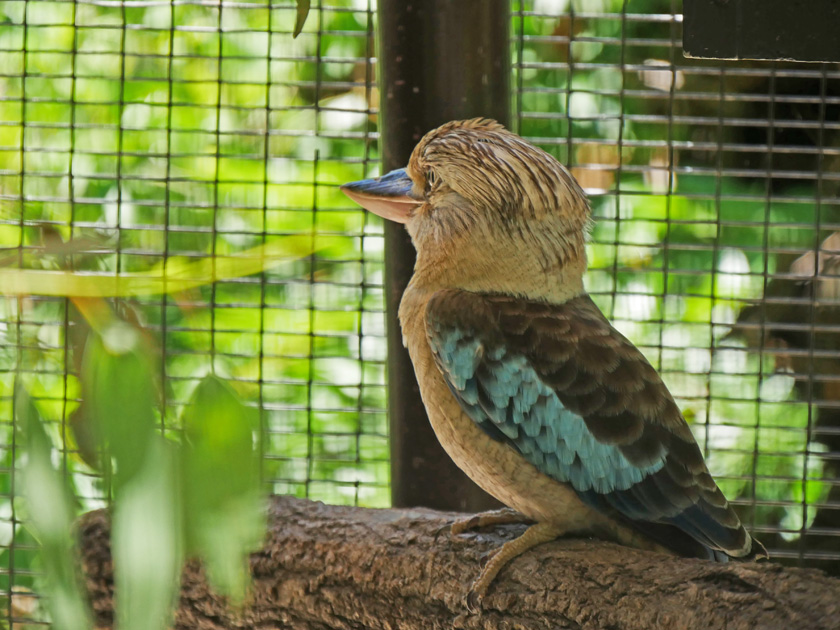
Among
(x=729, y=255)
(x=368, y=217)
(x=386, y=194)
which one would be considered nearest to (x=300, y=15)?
(x=386, y=194)

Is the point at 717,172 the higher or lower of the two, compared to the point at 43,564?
higher

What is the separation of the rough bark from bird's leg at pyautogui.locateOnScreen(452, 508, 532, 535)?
1 centimetres

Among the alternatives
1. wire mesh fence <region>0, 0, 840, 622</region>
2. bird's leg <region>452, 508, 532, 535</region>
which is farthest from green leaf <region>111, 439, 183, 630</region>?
wire mesh fence <region>0, 0, 840, 622</region>

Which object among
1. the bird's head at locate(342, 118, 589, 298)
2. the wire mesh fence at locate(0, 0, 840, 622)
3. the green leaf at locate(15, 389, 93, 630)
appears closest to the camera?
the green leaf at locate(15, 389, 93, 630)

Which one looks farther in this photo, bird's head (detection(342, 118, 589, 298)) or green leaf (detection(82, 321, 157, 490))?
bird's head (detection(342, 118, 589, 298))

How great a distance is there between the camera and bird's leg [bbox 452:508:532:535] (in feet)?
4.35

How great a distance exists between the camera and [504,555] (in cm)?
123

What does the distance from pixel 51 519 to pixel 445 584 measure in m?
0.75

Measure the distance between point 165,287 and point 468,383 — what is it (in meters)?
0.61

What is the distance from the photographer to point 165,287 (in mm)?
695

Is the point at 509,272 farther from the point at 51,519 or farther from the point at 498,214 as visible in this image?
the point at 51,519

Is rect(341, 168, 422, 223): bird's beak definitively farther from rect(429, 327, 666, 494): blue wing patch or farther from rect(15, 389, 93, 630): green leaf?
rect(15, 389, 93, 630): green leaf

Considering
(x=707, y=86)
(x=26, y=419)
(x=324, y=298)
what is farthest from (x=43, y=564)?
(x=707, y=86)

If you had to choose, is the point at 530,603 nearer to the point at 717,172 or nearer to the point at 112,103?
the point at 717,172
